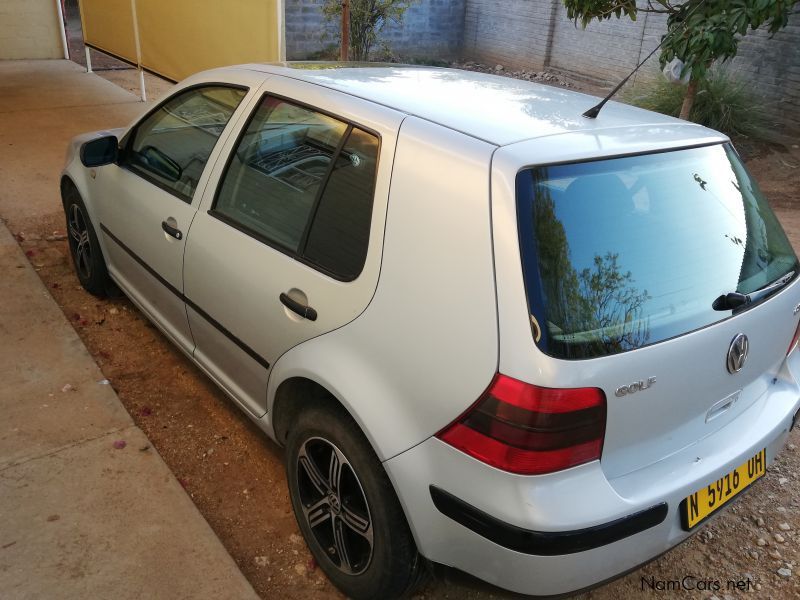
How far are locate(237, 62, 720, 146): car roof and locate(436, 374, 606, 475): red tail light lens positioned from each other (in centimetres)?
71

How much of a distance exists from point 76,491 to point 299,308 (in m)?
1.26

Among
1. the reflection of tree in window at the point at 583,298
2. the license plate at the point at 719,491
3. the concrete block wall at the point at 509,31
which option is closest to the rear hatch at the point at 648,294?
the reflection of tree in window at the point at 583,298

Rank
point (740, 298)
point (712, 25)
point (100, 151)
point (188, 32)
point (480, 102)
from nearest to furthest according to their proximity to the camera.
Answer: point (740, 298) < point (480, 102) < point (100, 151) < point (712, 25) < point (188, 32)

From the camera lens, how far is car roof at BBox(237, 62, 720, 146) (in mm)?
2098

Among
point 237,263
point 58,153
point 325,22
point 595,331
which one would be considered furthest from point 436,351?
point 325,22

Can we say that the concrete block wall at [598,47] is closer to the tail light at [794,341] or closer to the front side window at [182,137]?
the tail light at [794,341]

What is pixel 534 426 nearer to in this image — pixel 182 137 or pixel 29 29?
pixel 182 137

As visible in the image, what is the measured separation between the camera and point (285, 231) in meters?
2.52

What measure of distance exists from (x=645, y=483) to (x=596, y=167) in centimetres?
89

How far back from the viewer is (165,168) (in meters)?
3.25

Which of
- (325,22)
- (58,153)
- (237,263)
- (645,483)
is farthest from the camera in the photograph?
(325,22)

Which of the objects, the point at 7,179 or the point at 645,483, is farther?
the point at 7,179

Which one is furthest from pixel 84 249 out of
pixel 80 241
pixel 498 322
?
pixel 498 322

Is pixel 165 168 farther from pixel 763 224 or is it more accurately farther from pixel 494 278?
Answer: pixel 763 224
